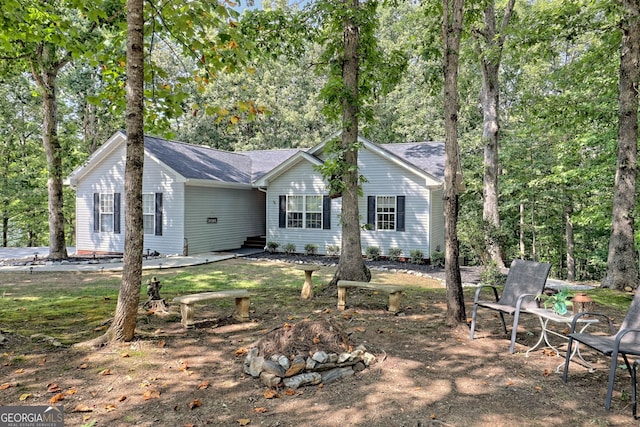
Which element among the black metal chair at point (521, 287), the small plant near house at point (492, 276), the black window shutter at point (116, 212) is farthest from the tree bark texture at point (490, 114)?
the black window shutter at point (116, 212)

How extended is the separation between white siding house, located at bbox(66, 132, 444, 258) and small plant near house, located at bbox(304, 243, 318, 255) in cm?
15

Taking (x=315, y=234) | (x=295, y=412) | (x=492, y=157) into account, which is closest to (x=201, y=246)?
(x=315, y=234)

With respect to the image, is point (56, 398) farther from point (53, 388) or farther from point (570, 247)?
point (570, 247)

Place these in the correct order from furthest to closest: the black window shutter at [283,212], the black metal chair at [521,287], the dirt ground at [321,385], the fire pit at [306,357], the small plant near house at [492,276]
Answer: the black window shutter at [283,212], the small plant near house at [492,276], the black metal chair at [521,287], the fire pit at [306,357], the dirt ground at [321,385]

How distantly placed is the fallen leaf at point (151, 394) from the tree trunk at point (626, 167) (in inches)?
370

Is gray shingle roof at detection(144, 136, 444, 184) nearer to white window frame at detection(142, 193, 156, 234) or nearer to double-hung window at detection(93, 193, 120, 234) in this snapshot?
white window frame at detection(142, 193, 156, 234)

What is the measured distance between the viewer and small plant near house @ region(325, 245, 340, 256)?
15672 millimetres

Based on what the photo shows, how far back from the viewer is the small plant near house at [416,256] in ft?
47.1

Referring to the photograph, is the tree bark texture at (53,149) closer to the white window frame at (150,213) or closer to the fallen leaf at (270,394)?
the white window frame at (150,213)

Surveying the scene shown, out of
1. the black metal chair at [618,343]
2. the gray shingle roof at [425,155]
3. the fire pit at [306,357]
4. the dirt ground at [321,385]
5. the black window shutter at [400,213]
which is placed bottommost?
the dirt ground at [321,385]

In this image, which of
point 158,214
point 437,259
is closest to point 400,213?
point 437,259

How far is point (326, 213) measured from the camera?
1597 centimetres

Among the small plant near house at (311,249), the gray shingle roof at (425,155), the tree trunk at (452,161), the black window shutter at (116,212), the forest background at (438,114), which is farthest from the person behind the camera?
the small plant near house at (311,249)

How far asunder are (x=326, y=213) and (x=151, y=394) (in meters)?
12.8
